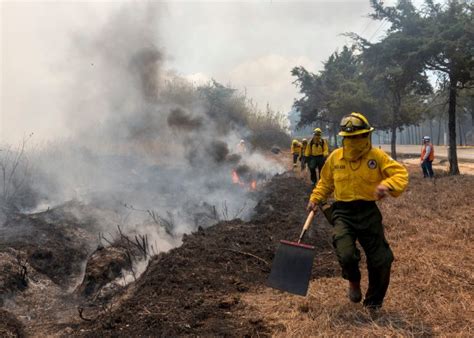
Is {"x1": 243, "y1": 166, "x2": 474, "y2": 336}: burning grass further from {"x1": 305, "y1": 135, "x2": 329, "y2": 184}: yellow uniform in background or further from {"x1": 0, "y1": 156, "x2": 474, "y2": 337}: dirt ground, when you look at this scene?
{"x1": 305, "y1": 135, "x2": 329, "y2": 184}: yellow uniform in background

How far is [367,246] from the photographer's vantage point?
3.81 m

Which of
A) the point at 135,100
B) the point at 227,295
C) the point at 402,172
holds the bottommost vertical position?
the point at 227,295

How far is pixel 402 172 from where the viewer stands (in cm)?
365

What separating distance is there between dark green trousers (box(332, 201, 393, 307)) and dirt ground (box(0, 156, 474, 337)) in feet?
0.87

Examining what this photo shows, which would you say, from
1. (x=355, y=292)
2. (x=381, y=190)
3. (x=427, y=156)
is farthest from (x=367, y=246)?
(x=427, y=156)

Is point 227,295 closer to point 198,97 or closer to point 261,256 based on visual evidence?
point 261,256

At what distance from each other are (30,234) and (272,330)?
237 inches

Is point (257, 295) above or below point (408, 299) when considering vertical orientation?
below

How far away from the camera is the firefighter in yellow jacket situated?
374cm

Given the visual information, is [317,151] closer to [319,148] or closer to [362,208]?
[319,148]

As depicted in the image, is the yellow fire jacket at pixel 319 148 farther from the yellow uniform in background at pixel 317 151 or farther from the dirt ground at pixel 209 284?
the dirt ground at pixel 209 284

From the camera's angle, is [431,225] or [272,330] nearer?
[272,330]

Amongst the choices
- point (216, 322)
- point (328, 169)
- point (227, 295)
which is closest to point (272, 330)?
point (216, 322)

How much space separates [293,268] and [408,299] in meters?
A: 1.12
